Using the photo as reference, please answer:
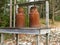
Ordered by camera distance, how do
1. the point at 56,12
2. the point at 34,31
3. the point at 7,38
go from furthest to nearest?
the point at 56,12, the point at 7,38, the point at 34,31

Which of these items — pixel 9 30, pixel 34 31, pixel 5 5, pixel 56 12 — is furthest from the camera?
pixel 56 12

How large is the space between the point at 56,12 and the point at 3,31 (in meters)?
9.28

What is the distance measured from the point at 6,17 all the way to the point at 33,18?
161 inches

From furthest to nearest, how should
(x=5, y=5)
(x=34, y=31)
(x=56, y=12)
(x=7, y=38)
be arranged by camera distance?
(x=56, y=12)
(x=5, y=5)
(x=7, y=38)
(x=34, y=31)

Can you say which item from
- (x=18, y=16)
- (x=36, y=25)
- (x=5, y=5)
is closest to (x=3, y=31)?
(x=18, y=16)

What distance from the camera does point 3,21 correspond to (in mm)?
7543

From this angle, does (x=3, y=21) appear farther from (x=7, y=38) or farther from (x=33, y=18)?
(x=33, y=18)

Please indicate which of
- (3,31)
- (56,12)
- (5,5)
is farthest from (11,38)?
(56,12)

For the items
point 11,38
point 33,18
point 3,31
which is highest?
point 33,18

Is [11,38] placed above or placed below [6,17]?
below

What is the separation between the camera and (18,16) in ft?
12.7

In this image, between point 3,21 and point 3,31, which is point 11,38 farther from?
point 3,31

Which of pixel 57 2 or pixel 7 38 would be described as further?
pixel 57 2

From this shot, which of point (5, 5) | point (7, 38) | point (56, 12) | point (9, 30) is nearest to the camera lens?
point (9, 30)
